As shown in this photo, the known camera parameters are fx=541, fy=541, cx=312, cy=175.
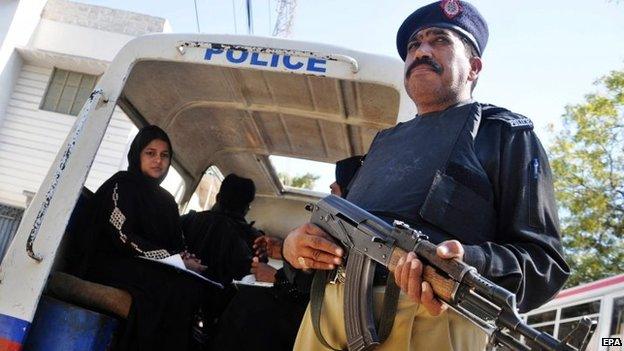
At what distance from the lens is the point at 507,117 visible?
180 cm

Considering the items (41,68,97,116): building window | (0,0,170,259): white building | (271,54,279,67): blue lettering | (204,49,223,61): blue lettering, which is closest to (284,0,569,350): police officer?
(271,54,279,67): blue lettering

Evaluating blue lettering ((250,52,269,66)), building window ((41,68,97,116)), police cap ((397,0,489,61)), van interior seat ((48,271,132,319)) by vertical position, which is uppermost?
building window ((41,68,97,116))

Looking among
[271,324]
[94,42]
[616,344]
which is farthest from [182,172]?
[94,42]

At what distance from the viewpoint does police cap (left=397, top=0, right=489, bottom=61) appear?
6.77 feet

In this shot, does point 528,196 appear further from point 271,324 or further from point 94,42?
point 94,42

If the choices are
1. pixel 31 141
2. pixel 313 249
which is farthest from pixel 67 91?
pixel 313 249

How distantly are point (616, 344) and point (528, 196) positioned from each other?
5.85m

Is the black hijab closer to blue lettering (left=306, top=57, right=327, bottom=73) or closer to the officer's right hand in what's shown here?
blue lettering (left=306, top=57, right=327, bottom=73)

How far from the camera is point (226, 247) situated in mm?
3768

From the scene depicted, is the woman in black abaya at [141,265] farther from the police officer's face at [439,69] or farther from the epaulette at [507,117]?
the epaulette at [507,117]

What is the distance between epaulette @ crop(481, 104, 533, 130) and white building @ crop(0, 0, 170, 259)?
1300cm

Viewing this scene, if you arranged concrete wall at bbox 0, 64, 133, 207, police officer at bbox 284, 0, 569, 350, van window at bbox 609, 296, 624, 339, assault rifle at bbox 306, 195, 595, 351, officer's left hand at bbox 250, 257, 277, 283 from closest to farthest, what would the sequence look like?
1. assault rifle at bbox 306, 195, 595, 351
2. police officer at bbox 284, 0, 569, 350
3. officer's left hand at bbox 250, 257, 277, 283
4. van window at bbox 609, 296, 624, 339
5. concrete wall at bbox 0, 64, 133, 207

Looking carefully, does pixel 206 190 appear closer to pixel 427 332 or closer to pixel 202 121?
pixel 202 121

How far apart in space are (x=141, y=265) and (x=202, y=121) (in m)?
1.79
